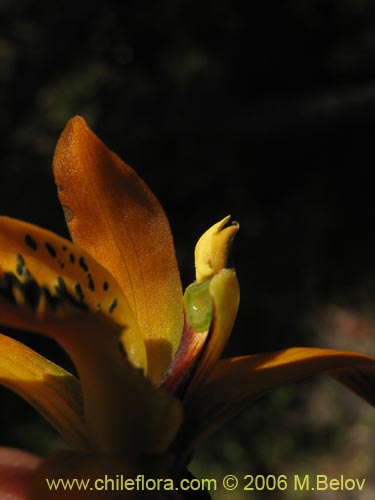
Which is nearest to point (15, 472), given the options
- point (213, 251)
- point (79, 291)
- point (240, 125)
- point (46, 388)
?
point (46, 388)

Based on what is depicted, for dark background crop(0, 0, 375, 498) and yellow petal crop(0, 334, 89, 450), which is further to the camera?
dark background crop(0, 0, 375, 498)

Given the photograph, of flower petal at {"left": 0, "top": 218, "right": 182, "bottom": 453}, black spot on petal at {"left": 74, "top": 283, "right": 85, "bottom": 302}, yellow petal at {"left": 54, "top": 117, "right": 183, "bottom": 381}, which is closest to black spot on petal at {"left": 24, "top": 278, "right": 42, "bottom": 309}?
flower petal at {"left": 0, "top": 218, "right": 182, "bottom": 453}

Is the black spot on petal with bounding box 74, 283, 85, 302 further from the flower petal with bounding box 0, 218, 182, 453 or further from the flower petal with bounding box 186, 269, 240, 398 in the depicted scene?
the flower petal with bounding box 186, 269, 240, 398

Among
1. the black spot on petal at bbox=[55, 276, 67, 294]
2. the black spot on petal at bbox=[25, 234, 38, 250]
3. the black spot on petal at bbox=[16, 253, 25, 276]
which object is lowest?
the black spot on petal at bbox=[55, 276, 67, 294]

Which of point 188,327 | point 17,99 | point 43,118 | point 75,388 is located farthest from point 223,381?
point 43,118

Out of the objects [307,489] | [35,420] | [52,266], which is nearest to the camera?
[52,266]

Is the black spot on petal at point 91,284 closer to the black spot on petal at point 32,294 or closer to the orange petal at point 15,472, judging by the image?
the black spot on petal at point 32,294

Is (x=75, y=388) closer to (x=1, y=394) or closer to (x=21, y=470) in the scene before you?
(x=21, y=470)
